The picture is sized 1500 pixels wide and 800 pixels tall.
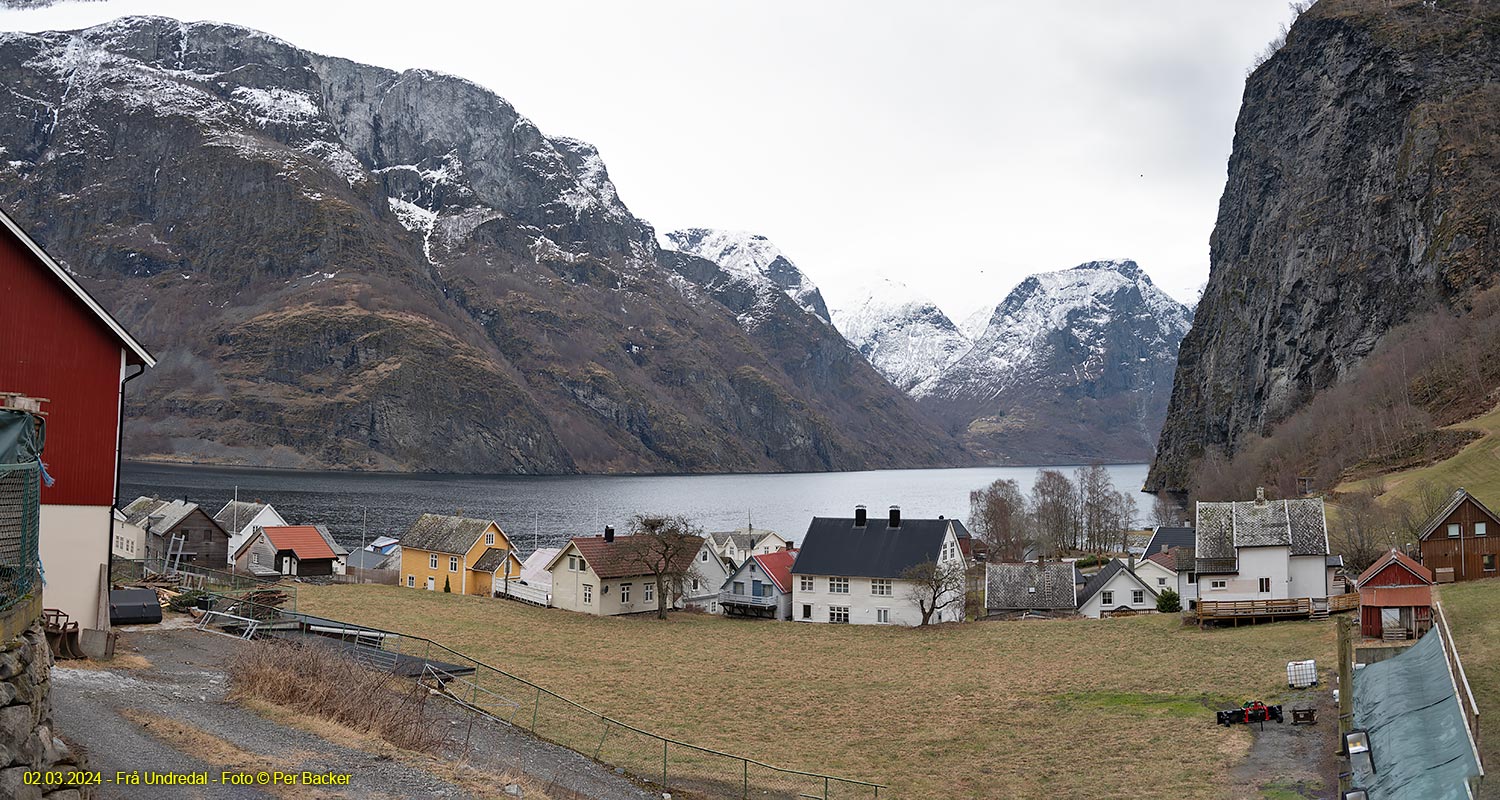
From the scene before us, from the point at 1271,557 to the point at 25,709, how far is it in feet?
200

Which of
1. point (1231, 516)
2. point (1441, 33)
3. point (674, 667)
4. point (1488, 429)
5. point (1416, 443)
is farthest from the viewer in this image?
point (1441, 33)

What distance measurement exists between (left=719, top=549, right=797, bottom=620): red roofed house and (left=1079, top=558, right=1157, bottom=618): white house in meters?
22.5

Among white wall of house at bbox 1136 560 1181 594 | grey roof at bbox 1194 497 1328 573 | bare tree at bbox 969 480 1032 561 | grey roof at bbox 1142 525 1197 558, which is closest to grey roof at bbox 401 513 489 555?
white wall of house at bbox 1136 560 1181 594

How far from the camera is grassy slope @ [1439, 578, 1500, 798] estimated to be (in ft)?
70.1

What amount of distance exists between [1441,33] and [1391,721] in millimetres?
181912

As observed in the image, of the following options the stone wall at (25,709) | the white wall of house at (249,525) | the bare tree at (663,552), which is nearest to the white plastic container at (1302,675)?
the stone wall at (25,709)

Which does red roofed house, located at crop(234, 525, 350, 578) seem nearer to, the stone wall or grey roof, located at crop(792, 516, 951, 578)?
grey roof, located at crop(792, 516, 951, 578)

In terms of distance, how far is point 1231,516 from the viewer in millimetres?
63188

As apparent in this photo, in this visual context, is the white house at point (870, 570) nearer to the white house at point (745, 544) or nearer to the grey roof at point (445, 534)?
the grey roof at point (445, 534)

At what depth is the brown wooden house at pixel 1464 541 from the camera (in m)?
52.6

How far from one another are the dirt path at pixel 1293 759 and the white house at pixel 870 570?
37063mm

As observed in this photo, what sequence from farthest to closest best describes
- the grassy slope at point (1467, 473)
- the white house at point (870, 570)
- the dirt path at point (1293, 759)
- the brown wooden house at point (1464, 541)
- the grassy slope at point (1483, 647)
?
the grassy slope at point (1467, 473), the white house at point (870, 570), the brown wooden house at point (1464, 541), the dirt path at point (1293, 759), the grassy slope at point (1483, 647)

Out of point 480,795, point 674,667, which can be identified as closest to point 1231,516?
point 674,667

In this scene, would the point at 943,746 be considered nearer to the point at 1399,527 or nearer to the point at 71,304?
the point at 71,304
